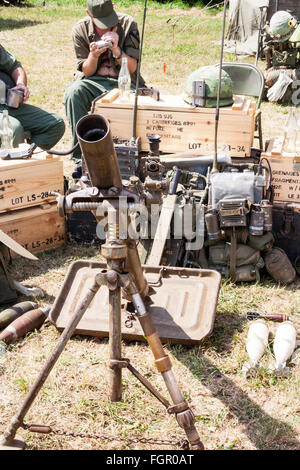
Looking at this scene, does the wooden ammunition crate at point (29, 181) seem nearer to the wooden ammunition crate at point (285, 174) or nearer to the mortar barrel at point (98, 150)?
the wooden ammunition crate at point (285, 174)

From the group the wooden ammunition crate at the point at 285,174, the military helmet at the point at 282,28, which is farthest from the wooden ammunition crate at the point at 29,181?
the military helmet at the point at 282,28

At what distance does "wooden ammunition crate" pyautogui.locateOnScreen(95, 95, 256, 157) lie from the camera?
202 inches

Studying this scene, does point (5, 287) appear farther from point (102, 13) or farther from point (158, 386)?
point (102, 13)

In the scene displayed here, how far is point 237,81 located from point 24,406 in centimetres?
455

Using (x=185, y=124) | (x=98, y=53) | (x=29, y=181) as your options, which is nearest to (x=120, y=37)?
(x=98, y=53)

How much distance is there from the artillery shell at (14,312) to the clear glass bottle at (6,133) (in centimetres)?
175

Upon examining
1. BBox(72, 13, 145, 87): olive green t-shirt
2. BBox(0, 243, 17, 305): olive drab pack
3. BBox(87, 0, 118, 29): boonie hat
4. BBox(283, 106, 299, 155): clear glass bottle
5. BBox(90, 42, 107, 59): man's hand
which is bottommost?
BBox(0, 243, 17, 305): olive drab pack

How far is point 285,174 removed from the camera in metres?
4.84

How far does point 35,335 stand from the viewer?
13.3 feet

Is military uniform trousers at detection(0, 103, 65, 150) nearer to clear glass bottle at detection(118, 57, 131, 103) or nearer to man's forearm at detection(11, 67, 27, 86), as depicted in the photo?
man's forearm at detection(11, 67, 27, 86)

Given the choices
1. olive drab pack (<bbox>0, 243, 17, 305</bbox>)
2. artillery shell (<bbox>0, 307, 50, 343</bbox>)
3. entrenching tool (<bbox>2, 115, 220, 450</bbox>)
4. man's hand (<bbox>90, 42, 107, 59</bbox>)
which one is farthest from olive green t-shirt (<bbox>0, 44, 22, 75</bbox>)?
entrenching tool (<bbox>2, 115, 220, 450</bbox>)

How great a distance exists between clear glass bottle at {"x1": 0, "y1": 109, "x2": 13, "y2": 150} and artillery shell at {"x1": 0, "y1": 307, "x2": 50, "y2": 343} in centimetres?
189

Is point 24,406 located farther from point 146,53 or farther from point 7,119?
point 146,53
